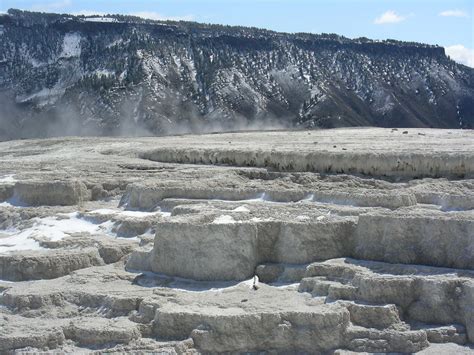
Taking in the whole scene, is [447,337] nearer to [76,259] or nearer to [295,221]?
[295,221]

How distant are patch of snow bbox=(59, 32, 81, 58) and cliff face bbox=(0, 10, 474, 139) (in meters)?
0.08

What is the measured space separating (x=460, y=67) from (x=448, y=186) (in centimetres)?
5298

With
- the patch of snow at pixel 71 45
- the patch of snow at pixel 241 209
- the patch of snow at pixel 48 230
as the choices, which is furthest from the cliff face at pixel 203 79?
the patch of snow at pixel 241 209

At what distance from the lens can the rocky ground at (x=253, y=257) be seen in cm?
1019

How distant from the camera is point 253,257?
1236 cm

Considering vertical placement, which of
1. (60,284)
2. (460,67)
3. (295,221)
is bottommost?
(60,284)

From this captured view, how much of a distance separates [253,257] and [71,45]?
→ 48.8 meters

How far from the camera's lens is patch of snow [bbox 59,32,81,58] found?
57562 mm

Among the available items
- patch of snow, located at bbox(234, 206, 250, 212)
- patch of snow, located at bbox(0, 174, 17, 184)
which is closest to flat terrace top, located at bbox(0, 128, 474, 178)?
patch of snow, located at bbox(0, 174, 17, 184)

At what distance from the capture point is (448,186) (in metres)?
14.5

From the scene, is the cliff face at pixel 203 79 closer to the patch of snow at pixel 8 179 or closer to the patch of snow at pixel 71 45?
the patch of snow at pixel 71 45

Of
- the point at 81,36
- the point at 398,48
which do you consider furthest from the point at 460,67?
the point at 81,36

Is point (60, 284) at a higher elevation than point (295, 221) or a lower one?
lower

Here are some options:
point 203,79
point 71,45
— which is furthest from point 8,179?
point 71,45
